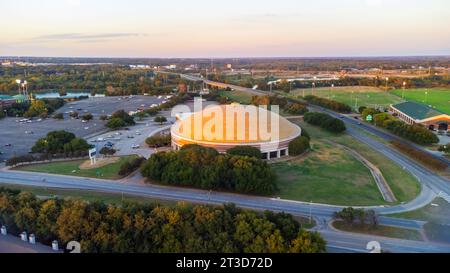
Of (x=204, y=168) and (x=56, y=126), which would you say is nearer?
(x=204, y=168)

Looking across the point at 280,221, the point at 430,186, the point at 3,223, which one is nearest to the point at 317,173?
the point at 430,186

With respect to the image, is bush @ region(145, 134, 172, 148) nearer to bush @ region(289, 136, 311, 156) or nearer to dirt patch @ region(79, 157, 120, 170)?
dirt patch @ region(79, 157, 120, 170)

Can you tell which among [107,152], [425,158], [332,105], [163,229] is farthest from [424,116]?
[163,229]

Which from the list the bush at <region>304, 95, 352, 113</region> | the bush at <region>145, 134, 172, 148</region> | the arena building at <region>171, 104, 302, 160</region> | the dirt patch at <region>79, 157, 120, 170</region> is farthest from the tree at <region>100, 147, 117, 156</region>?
the bush at <region>304, 95, 352, 113</region>

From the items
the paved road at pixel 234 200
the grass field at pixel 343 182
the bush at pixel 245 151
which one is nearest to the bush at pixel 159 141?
the bush at pixel 245 151

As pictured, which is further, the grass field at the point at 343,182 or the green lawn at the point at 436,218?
the grass field at the point at 343,182

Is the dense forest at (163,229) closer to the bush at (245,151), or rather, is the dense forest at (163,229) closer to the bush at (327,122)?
the bush at (245,151)

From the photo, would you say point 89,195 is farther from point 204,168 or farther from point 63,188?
point 204,168
